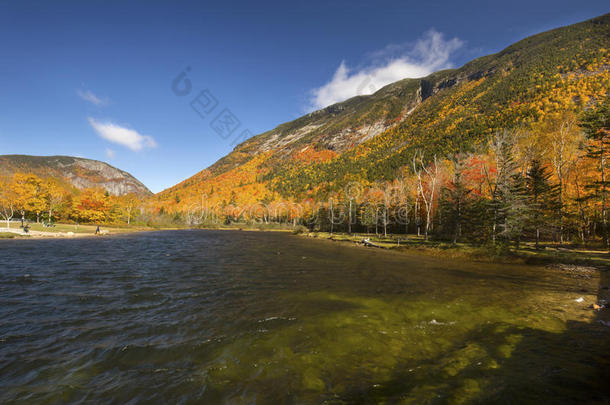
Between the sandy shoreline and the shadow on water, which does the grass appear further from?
the sandy shoreline

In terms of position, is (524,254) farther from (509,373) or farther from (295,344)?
(295,344)

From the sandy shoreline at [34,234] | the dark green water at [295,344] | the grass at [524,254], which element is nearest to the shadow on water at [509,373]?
the dark green water at [295,344]

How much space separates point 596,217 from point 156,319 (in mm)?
51801

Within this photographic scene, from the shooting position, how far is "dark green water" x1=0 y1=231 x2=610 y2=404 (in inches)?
217

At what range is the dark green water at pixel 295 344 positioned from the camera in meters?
5.52

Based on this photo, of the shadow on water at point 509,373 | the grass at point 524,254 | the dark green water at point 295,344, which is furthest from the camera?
the grass at point 524,254

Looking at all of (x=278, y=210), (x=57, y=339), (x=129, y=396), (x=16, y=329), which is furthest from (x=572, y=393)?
(x=278, y=210)

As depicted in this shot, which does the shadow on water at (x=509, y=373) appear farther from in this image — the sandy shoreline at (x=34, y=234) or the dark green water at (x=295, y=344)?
the sandy shoreline at (x=34, y=234)

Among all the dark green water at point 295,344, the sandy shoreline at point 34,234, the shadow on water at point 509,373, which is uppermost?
the shadow on water at point 509,373

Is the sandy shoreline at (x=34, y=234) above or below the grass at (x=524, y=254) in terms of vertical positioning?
below

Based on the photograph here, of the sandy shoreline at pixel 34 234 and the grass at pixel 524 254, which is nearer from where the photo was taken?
the grass at pixel 524 254

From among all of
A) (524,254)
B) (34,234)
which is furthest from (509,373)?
(34,234)

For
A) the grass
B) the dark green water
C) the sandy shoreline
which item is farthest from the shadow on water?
the sandy shoreline

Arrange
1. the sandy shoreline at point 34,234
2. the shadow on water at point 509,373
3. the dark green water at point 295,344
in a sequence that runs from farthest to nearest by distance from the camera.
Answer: the sandy shoreline at point 34,234
the dark green water at point 295,344
the shadow on water at point 509,373
